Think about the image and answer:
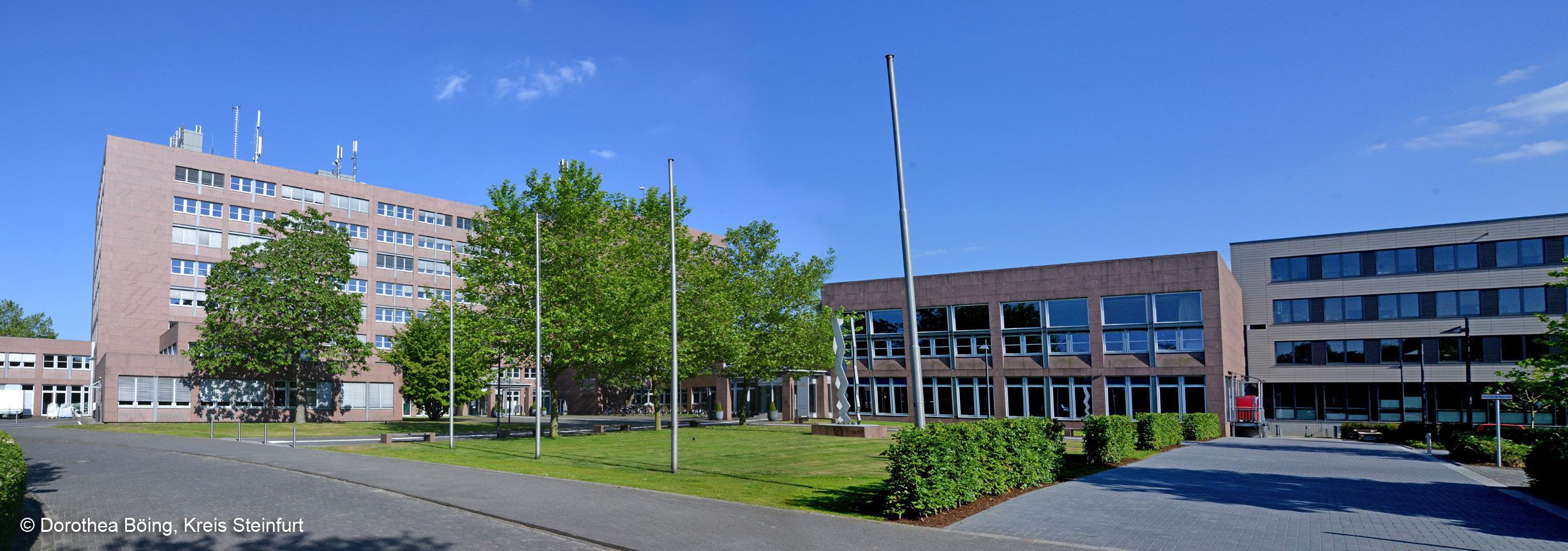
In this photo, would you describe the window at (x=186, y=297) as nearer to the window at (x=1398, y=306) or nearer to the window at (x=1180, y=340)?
the window at (x=1180, y=340)

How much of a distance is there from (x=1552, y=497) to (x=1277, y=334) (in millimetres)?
49010

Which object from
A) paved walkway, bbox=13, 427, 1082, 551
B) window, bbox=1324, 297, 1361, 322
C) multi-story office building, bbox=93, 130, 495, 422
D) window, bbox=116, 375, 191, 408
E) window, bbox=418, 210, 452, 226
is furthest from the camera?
window, bbox=418, 210, 452, 226

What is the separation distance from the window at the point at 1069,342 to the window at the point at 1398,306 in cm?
2543

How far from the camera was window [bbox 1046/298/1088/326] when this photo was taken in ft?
151

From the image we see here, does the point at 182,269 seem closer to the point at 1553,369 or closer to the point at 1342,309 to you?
the point at 1553,369

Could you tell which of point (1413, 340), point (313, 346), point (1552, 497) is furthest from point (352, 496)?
point (1413, 340)

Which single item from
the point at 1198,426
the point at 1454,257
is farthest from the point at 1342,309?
the point at 1198,426

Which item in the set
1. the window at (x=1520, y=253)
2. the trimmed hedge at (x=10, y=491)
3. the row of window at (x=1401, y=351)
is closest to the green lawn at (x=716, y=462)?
the trimmed hedge at (x=10, y=491)

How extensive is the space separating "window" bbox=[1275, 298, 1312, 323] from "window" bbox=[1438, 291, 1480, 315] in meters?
7.22

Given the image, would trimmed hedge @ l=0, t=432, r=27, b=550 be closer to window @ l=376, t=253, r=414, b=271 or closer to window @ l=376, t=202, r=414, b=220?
window @ l=376, t=253, r=414, b=271

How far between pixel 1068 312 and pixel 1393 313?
26475 millimetres

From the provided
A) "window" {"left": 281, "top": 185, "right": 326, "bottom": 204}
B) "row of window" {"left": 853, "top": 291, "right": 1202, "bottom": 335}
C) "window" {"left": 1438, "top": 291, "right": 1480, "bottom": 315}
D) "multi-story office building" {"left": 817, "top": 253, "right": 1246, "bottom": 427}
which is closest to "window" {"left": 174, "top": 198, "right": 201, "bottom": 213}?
"window" {"left": 281, "top": 185, "right": 326, "bottom": 204}

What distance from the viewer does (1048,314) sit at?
154ft

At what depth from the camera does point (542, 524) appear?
1180cm
